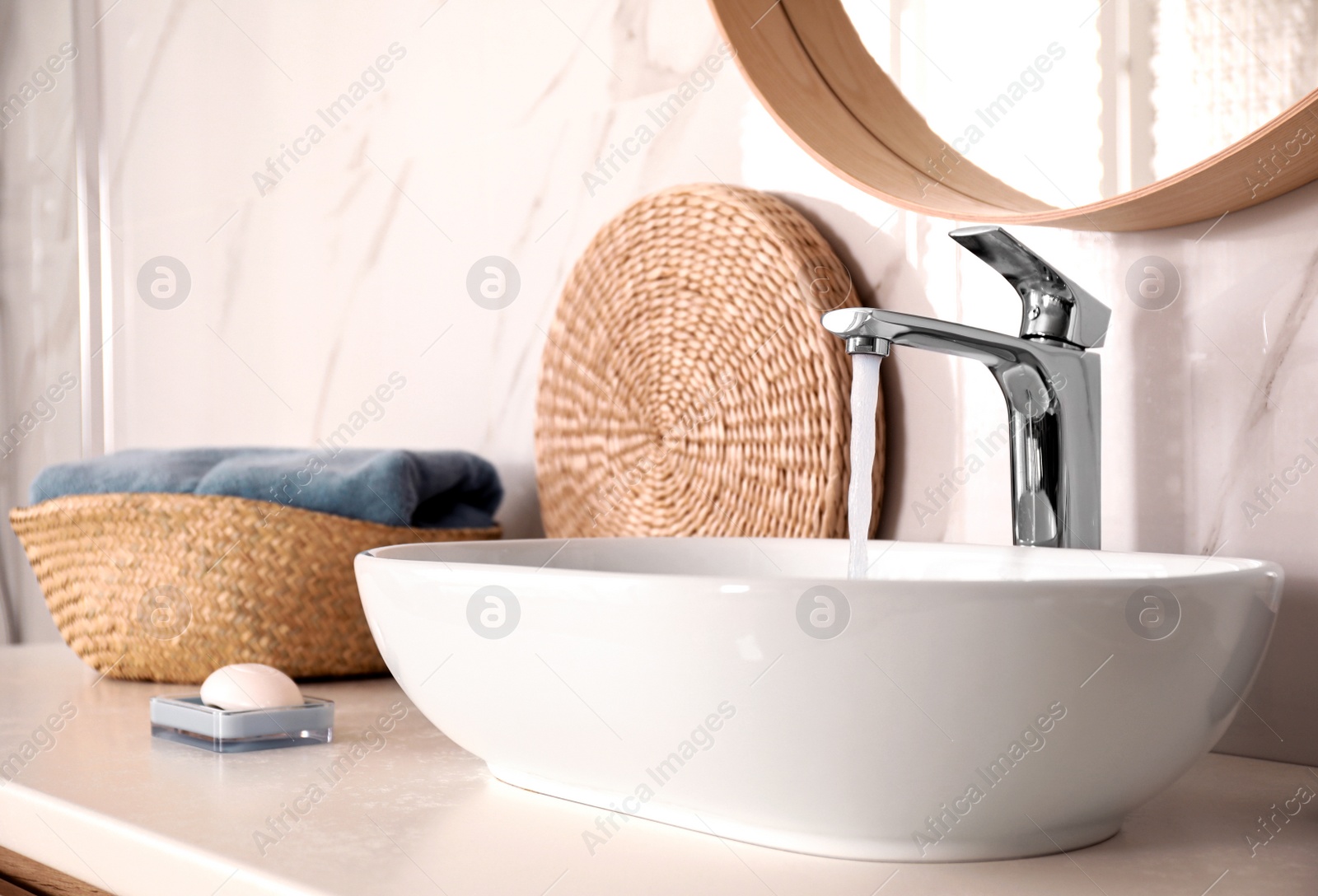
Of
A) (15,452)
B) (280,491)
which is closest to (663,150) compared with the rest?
(280,491)

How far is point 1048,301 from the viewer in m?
0.75

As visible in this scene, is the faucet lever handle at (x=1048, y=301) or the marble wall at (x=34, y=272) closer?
the faucet lever handle at (x=1048, y=301)

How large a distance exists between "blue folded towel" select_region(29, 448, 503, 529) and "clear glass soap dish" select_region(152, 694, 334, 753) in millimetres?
251

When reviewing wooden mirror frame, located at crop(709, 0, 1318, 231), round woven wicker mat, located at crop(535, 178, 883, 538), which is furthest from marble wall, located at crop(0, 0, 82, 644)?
wooden mirror frame, located at crop(709, 0, 1318, 231)

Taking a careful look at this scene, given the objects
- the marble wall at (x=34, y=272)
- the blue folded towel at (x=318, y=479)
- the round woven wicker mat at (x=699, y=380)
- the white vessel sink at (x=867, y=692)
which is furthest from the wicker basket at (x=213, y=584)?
the marble wall at (x=34, y=272)

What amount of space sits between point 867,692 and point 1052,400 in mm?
318

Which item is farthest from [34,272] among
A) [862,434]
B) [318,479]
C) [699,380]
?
[862,434]

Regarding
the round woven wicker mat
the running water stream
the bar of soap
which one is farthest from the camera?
the round woven wicker mat

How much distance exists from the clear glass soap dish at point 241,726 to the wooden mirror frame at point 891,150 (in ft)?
1.71

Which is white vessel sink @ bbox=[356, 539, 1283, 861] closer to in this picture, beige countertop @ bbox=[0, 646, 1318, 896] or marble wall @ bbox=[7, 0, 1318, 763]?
beige countertop @ bbox=[0, 646, 1318, 896]

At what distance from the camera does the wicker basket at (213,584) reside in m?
1.00

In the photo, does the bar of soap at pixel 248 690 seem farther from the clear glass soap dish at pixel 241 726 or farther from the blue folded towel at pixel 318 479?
the blue folded towel at pixel 318 479

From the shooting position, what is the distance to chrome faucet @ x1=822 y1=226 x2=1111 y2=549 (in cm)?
74

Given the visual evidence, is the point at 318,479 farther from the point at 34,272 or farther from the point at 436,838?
the point at 34,272
